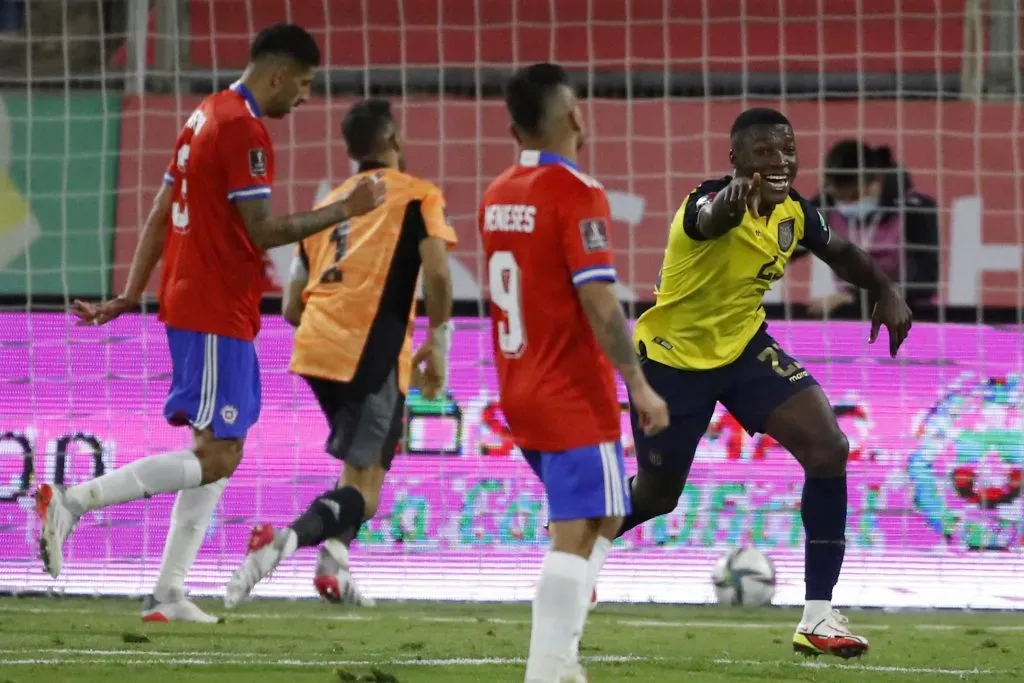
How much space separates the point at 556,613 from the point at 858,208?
253 inches

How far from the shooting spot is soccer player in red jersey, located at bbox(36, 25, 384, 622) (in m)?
5.79

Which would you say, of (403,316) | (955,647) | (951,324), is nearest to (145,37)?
(403,316)

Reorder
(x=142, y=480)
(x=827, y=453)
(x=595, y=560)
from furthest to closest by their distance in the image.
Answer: (x=142, y=480)
(x=827, y=453)
(x=595, y=560)

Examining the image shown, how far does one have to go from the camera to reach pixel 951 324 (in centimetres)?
836

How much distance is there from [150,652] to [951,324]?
4.70 meters

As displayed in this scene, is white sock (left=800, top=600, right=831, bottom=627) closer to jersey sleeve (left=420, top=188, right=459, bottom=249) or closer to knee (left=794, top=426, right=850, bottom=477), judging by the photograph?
knee (left=794, top=426, right=850, bottom=477)

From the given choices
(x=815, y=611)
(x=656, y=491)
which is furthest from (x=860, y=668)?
(x=656, y=491)

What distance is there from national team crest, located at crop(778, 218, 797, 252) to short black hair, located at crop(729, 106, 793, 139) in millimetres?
341

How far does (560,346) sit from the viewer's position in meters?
4.15

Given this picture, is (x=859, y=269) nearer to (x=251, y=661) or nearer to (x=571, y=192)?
(x=571, y=192)

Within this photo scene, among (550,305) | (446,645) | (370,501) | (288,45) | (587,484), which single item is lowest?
(446,645)

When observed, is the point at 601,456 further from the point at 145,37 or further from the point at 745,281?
the point at 145,37

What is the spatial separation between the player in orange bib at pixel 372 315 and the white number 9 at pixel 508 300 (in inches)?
92.4

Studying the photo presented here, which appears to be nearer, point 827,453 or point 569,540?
point 569,540
